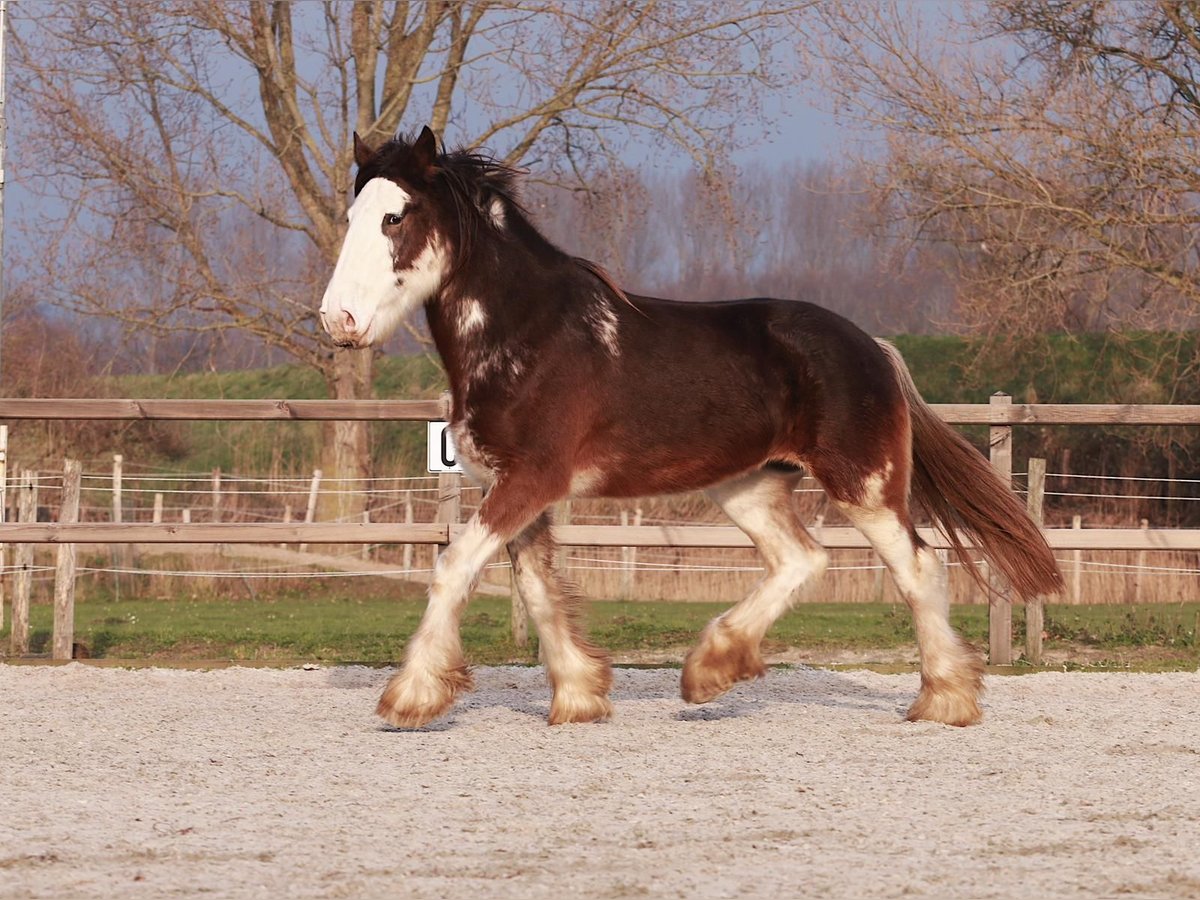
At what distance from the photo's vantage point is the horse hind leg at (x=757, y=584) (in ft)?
18.6

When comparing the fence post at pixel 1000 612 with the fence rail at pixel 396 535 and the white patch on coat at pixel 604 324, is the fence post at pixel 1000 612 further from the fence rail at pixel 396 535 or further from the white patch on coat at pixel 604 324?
the white patch on coat at pixel 604 324

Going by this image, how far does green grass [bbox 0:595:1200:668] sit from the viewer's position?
9242mm

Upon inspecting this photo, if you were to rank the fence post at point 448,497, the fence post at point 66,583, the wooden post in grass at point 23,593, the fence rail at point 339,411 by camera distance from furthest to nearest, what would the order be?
the wooden post in grass at point 23,593 → the fence post at point 66,583 → the fence post at point 448,497 → the fence rail at point 339,411

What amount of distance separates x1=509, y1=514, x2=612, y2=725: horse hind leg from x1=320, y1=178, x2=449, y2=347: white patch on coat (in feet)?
3.42

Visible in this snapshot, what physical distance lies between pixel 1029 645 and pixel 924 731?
324 cm

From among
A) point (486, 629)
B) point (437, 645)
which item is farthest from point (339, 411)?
point (486, 629)

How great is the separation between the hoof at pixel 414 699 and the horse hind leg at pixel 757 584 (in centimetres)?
96

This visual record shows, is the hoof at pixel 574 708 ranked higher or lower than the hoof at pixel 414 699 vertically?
lower

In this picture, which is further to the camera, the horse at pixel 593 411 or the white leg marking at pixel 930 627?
the white leg marking at pixel 930 627

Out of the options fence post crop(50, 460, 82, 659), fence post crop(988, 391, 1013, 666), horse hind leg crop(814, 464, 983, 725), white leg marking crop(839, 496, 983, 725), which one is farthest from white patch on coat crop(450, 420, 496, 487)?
fence post crop(50, 460, 82, 659)

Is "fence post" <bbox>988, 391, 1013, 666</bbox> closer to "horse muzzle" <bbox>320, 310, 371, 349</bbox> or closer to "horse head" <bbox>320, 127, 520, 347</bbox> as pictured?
"horse head" <bbox>320, 127, 520, 347</bbox>

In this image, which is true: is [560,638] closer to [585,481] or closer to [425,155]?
[585,481]

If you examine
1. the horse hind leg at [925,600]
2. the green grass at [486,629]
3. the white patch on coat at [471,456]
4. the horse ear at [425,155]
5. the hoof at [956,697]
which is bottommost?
the green grass at [486,629]

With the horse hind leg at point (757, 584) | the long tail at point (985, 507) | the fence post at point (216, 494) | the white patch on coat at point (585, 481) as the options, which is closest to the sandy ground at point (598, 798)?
the horse hind leg at point (757, 584)
